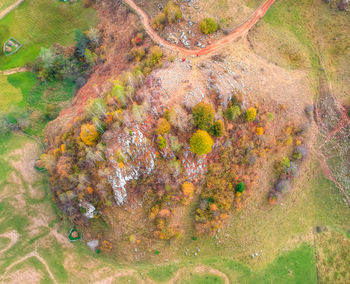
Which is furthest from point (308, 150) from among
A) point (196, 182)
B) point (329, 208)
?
point (196, 182)

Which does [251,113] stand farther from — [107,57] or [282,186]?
[107,57]

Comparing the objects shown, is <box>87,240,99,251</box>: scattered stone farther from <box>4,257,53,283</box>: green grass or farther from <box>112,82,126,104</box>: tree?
<box>112,82,126,104</box>: tree

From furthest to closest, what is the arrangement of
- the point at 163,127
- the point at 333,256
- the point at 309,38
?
the point at 309,38
the point at 333,256
the point at 163,127

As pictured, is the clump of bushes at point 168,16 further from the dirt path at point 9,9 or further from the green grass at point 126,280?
the green grass at point 126,280

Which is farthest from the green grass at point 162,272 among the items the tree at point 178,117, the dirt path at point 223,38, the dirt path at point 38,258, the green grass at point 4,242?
the dirt path at point 223,38

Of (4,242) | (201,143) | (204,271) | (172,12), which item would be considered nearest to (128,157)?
(201,143)

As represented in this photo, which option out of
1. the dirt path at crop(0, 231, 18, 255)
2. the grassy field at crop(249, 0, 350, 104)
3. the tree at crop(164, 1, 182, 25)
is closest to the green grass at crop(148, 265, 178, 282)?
the dirt path at crop(0, 231, 18, 255)
